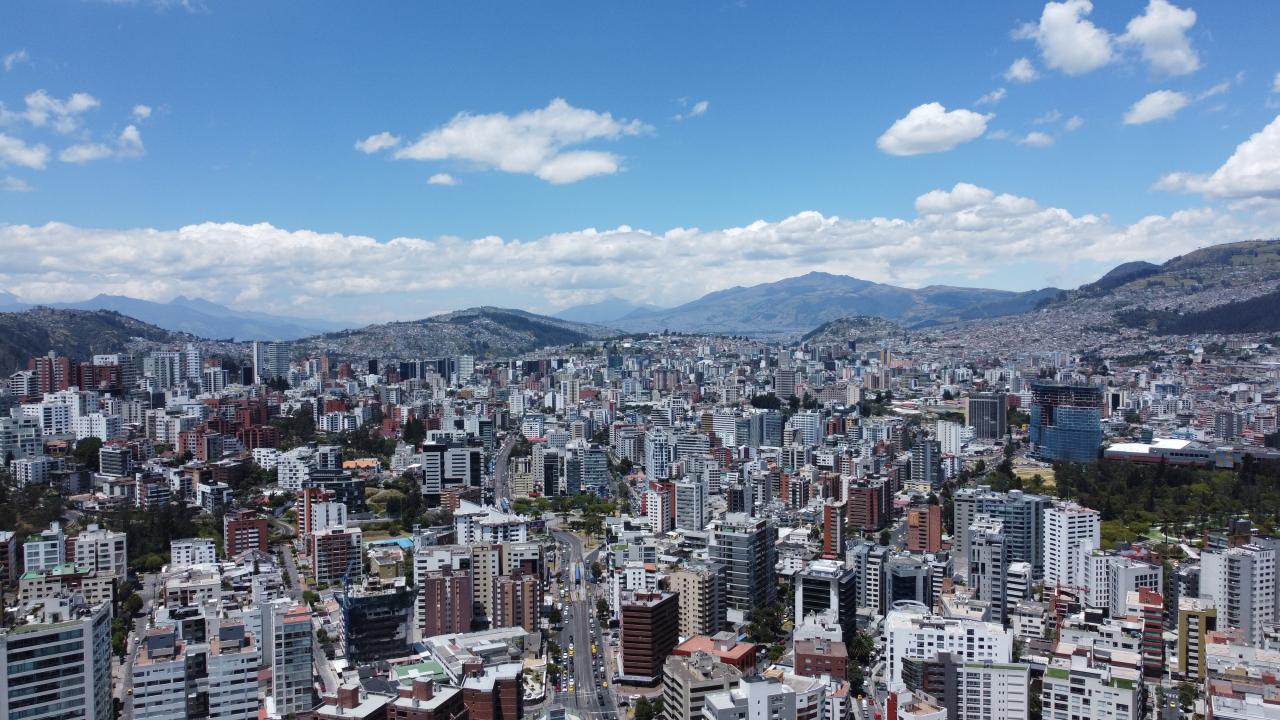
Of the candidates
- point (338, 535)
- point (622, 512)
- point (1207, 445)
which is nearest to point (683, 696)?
point (338, 535)

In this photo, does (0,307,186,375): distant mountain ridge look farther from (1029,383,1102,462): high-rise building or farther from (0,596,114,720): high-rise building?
(1029,383,1102,462): high-rise building

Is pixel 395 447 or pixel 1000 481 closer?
pixel 1000 481

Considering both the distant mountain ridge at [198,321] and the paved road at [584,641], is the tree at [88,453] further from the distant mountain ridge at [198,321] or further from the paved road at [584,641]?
the distant mountain ridge at [198,321]

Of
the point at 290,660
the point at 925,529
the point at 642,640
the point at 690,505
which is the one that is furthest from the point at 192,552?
the point at 925,529

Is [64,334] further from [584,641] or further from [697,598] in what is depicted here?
[697,598]

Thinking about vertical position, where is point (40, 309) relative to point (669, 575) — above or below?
above

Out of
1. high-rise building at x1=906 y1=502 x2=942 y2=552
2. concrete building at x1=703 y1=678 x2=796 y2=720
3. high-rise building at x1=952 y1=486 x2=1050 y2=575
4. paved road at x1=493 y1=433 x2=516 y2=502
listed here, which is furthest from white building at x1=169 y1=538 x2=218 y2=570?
high-rise building at x1=952 y1=486 x2=1050 y2=575

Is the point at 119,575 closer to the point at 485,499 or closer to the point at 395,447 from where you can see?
the point at 485,499
